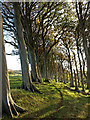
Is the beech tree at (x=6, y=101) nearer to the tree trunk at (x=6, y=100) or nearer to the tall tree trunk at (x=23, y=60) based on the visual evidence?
the tree trunk at (x=6, y=100)

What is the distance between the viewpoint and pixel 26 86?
7.94 metres

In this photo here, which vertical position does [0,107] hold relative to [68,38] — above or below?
below

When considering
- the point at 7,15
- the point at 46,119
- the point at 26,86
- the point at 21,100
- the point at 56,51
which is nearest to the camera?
the point at 46,119

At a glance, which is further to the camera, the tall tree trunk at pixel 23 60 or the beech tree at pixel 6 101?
the tall tree trunk at pixel 23 60

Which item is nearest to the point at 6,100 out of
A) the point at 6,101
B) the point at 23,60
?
the point at 6,101

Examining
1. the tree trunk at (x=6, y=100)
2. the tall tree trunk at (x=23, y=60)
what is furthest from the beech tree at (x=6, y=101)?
the tall tree trunk at (x=23, y=60)

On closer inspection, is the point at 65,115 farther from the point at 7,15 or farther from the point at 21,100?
the point at 7,15

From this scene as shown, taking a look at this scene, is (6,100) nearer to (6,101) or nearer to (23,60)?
(6,101)

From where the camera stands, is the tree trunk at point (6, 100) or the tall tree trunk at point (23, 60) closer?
the tree trunk at point (6, 100)

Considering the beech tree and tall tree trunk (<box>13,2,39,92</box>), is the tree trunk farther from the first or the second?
tall tree trunk (<box>13,2,39,92</box>)

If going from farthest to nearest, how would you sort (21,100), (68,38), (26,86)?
1. (68,38)
2. (26,86)
3. (21,100)

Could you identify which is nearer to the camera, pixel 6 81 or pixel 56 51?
pixel 6 81

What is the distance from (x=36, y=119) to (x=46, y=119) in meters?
0.52

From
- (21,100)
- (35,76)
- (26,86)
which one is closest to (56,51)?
(35,76)
